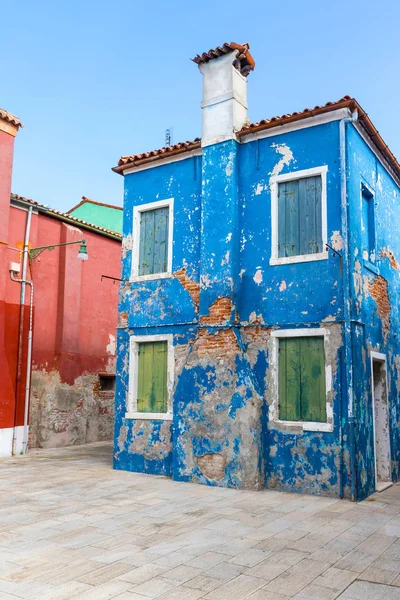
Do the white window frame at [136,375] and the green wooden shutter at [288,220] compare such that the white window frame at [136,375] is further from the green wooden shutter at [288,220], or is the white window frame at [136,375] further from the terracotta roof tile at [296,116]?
the terracotta roof tile at [296,116]

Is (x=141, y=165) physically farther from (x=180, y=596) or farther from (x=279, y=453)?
(x=180, y=596)

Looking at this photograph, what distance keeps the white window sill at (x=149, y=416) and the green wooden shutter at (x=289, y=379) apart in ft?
7.50

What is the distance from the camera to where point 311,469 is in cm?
851

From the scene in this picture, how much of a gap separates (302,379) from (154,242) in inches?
166

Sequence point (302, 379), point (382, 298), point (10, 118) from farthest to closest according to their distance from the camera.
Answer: point (10, 118)
point (382, 298)
point (302, 379)

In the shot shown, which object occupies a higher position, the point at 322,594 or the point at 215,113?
the point at 215,113

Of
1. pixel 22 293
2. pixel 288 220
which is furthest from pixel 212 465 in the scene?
pixel 22 293

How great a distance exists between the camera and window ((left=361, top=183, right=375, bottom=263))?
9656 millimetres

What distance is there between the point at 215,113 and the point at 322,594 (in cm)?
850

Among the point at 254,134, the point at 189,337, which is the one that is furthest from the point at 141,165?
the point at 189,337

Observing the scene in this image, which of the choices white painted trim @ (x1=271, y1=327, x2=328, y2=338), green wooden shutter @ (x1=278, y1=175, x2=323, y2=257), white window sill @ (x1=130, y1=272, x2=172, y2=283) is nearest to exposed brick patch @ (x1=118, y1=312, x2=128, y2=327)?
white window sill @ (x1=130, y1=272, x2=172, y2=283)

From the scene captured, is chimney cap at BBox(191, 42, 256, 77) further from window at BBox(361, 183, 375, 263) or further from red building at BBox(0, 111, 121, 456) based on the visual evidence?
red building at BBox(0, 111, 121, 456)

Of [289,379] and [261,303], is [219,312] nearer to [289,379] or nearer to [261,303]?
[261,303]

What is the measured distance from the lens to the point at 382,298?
10359 mm
